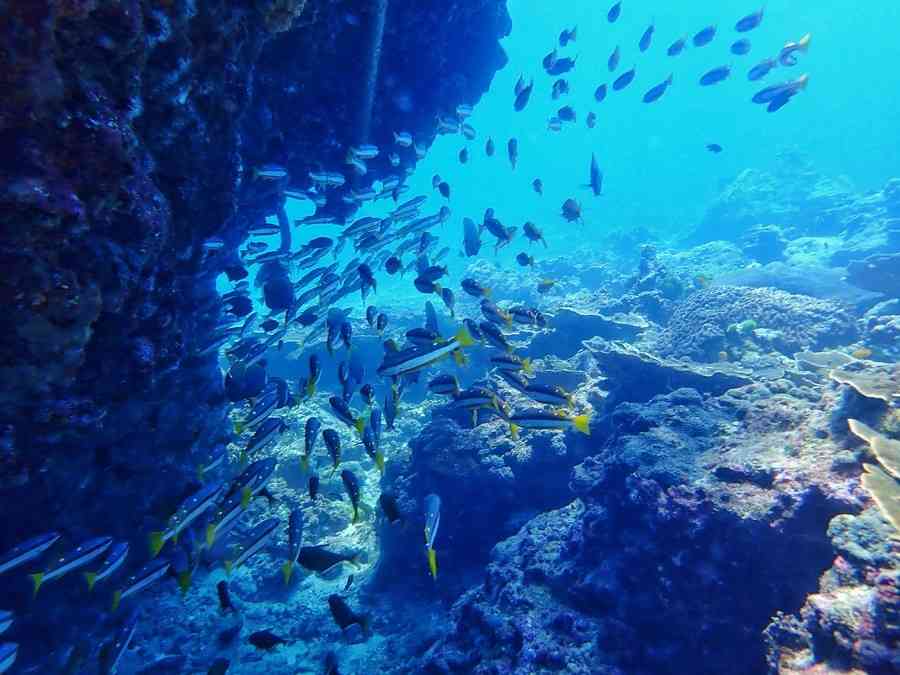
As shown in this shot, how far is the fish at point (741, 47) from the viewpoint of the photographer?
10.6 meters

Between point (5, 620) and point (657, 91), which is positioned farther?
point (657, 91)

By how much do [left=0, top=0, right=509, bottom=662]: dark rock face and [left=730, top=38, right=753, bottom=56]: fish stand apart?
28.6ft

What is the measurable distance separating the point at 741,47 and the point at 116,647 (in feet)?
50.5

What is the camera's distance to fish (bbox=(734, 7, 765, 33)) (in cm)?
967

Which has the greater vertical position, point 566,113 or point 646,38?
point 646,38

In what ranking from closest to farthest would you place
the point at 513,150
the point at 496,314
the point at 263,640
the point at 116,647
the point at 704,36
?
1. the point at 116,647
2. the point at 263,640
3. the point at 496,314
4. the point at 513,150
5. the point at 704,36

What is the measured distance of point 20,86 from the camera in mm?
2764

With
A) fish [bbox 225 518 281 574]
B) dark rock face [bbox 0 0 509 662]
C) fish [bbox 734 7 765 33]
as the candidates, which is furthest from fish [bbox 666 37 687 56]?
fish [bbox 225 518 281 574]

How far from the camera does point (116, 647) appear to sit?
13.8 ft

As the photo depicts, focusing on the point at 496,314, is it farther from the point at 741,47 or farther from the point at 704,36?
the point at 741,47

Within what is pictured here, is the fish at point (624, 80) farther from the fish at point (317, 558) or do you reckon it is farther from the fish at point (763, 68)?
the fish at point (317, 558)

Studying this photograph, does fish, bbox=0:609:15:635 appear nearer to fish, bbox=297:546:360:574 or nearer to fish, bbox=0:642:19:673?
fish, bbox=0:642:19:673

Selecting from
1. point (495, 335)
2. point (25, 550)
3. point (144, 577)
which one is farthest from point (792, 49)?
point (25, 550)

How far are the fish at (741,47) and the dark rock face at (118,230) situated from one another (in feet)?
28.6
